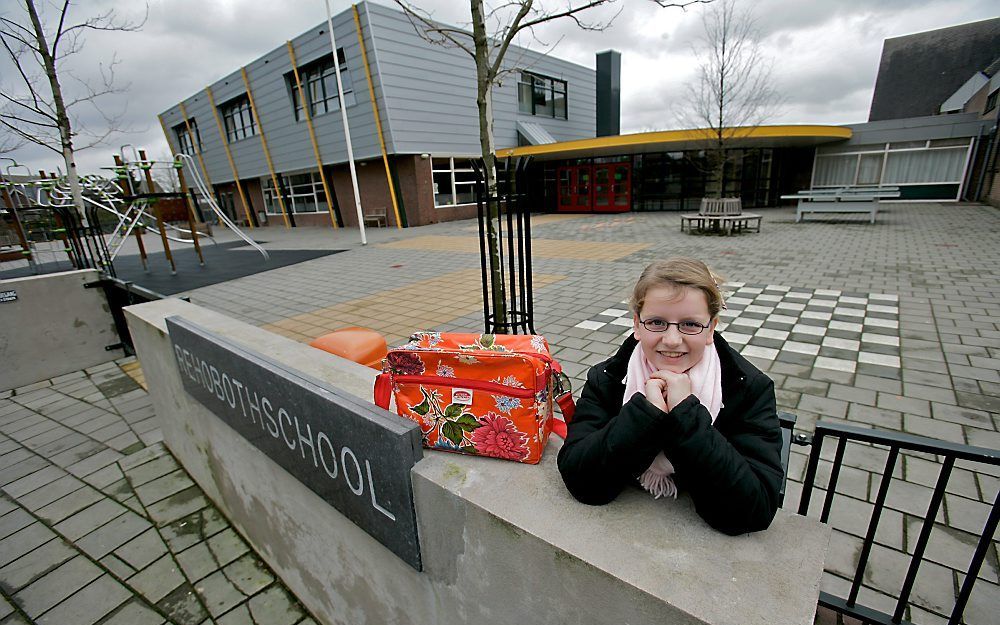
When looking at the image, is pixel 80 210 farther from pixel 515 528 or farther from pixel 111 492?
pixel 515 528

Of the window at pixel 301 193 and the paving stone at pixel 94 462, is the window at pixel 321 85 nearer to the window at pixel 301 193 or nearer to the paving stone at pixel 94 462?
the window at pixel 301 193

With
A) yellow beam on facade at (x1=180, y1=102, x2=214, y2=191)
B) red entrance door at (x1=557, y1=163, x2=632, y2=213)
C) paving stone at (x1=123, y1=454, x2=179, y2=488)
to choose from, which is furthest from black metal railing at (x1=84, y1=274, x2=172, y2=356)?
yellow beam on facade at (x1=180, y1=102, x2=214, y2=191)

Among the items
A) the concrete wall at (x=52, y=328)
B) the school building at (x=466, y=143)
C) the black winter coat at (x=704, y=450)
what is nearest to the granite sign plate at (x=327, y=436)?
the black winter coat at (x=704, y=450)

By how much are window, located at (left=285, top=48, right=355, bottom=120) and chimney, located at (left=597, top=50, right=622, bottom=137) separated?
15.5m

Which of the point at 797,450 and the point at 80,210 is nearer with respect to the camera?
the point at 797,450

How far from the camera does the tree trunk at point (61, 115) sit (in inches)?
337

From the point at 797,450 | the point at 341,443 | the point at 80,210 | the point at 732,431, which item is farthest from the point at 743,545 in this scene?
the point at 80,210

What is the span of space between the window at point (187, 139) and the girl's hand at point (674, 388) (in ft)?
110

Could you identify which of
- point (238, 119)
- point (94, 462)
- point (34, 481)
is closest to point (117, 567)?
point (94, 462)

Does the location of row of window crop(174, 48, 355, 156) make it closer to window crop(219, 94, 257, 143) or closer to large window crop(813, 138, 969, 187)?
window crop(219, 94, 257, 143)

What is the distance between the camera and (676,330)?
117 cm

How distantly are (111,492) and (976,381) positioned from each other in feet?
22.9

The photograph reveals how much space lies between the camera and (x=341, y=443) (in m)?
1.65

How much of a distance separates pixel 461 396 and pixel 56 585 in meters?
3.29
